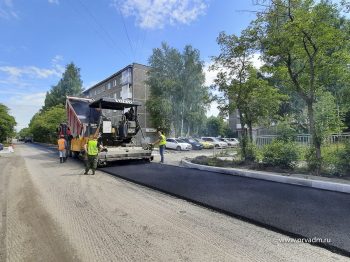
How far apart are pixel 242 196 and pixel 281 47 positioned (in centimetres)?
563

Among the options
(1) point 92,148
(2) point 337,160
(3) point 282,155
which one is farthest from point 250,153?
(1) point 92,148

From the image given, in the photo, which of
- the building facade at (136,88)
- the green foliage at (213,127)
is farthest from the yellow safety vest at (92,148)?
the green foliage at (213,127)

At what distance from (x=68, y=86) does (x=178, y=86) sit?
28.0 metres

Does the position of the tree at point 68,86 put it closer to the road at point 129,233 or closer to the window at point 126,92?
the window at point 126,92

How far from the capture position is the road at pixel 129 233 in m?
3.31

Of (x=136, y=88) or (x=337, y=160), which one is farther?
(x=136, y=88)

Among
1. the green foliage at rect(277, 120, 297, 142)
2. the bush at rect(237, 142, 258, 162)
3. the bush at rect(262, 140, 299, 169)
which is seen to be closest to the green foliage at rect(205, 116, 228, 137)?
the green foliage at rect(277, 120, 297, 142)

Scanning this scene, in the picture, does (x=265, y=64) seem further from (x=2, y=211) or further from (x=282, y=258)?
(x=2, y=211)

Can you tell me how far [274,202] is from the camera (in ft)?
17.7

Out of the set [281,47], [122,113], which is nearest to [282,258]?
[281,47]

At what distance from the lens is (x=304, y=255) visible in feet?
10.6

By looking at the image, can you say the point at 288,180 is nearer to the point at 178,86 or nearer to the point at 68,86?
the point at 178,86

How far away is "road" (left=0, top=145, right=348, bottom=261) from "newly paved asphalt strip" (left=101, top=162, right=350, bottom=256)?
0.25 metres

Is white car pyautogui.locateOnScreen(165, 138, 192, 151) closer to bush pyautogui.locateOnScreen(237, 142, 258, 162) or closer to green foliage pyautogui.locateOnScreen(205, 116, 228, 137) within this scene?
bush pyautogui.locateOnScreen(237, 142, 258, 162)
